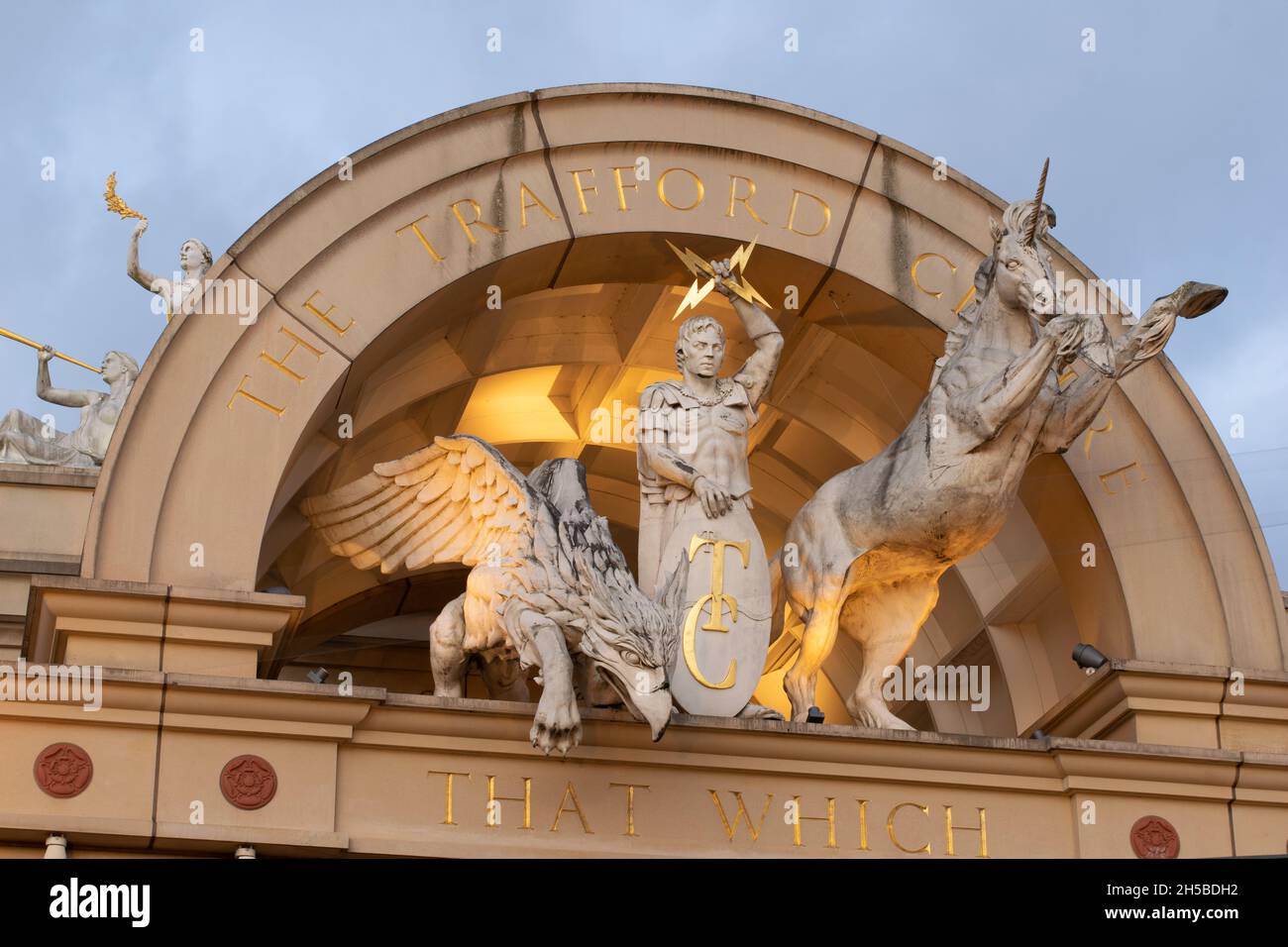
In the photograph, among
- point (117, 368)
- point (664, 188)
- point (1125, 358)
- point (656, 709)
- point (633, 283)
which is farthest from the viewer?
point (117, 368)

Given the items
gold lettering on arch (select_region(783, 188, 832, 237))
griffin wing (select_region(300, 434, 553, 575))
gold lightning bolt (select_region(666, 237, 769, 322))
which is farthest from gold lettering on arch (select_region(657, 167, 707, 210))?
griffin wing (select_region(300, 434, 553, 575))

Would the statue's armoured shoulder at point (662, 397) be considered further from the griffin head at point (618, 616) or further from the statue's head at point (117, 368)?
the statue's head at point (117, 368)

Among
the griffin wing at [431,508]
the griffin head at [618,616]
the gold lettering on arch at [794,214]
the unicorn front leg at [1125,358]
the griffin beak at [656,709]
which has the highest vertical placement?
the gold lettering on arch at [794,214]

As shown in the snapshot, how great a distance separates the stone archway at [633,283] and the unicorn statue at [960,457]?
4.11 feet

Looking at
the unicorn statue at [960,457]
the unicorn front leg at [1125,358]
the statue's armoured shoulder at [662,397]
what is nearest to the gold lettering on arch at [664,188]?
the statue's armoured shoulder at [662,397]

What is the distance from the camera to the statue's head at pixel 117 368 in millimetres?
21156

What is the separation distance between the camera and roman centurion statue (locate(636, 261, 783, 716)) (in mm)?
15891

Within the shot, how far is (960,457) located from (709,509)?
5.79ft

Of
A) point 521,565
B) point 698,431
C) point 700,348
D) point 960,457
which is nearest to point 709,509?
point 698,431

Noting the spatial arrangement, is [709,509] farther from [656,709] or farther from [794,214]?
[794,214]

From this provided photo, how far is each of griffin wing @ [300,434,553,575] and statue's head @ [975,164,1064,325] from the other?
140 inches

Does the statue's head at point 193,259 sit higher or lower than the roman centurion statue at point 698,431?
higher

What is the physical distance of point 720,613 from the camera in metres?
16.0

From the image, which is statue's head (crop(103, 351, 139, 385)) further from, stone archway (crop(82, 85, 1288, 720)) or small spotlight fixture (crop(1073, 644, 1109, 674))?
small spotlight fixture (crop(1073, 644, 1109, 674))
